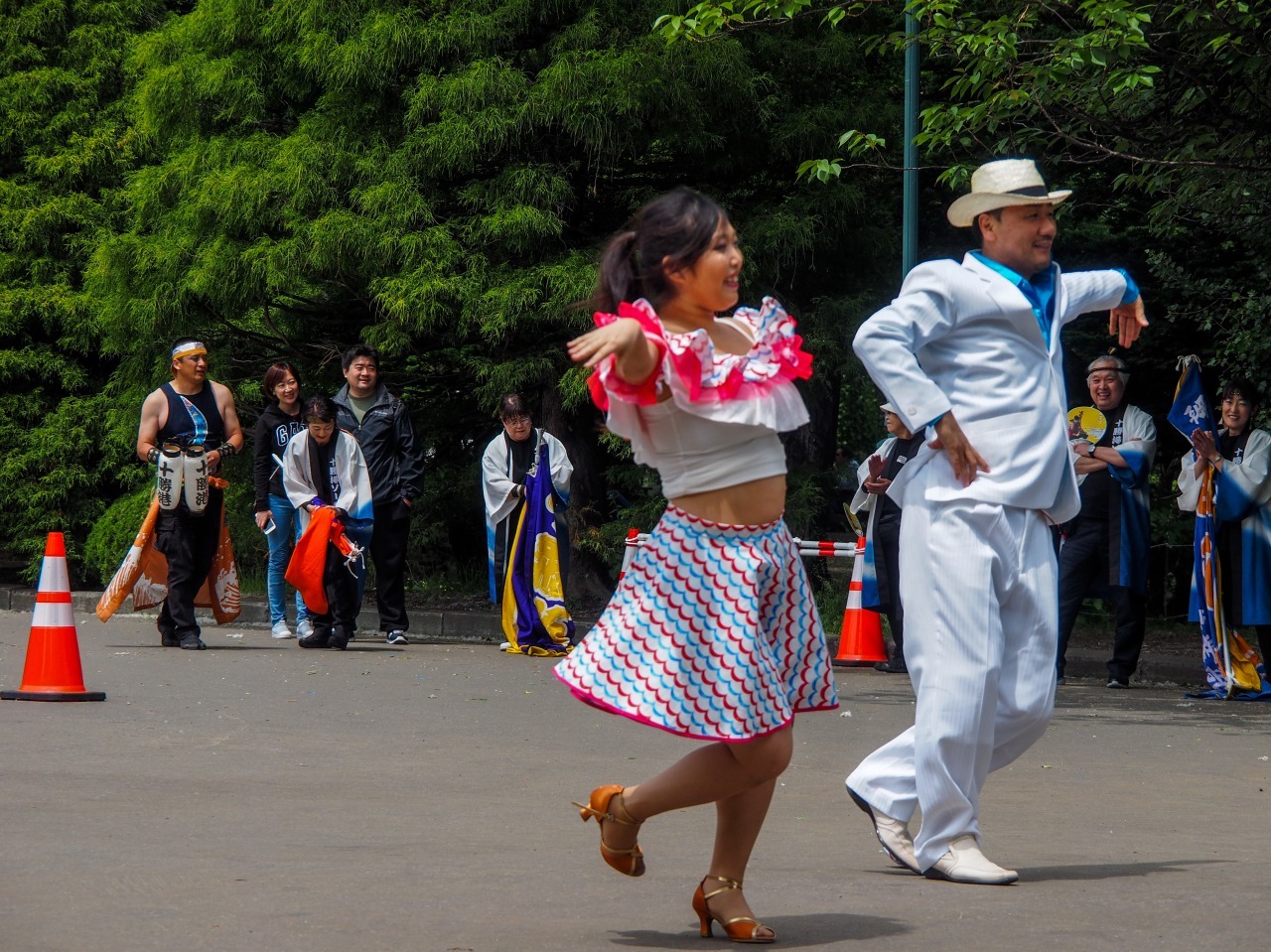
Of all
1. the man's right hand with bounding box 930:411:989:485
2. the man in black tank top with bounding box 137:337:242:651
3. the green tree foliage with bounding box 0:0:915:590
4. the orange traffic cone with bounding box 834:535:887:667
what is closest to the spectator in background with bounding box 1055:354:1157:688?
the orange traffic cone with bounding box 834:535:887:667

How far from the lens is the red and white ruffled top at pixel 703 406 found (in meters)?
4.46

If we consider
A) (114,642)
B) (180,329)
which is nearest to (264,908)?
(114,642)

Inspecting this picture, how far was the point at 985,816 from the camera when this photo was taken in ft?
21.7

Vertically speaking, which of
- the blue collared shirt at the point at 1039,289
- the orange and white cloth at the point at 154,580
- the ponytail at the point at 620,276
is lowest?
the orange and white cloth at the point at 154,580

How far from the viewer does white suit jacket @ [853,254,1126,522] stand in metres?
5.36

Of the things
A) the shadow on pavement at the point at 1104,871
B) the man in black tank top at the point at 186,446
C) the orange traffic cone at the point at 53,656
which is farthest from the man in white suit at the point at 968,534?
the man in black tank top at the point at 186,446

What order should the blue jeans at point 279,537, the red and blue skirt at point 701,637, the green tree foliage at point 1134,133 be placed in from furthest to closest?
the blue jeans at point 279,537 → the green tree foliage at point 1134,133 → the red and blue skirt at point 701,637

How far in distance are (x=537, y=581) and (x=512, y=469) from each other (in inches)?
33.5

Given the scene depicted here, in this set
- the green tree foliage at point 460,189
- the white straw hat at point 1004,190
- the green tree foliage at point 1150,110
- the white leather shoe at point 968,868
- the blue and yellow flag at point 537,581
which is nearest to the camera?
the white leather shoe at point 968,868

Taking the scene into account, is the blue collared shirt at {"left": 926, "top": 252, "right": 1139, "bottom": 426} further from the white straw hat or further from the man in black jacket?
the man in black jacket

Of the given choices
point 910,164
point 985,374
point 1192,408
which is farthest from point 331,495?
point 985,374

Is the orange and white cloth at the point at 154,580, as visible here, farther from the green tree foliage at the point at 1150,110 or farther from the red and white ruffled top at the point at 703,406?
the red and white ruffled top at the point at 703,406

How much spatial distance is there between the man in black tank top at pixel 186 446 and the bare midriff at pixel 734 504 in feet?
28.1

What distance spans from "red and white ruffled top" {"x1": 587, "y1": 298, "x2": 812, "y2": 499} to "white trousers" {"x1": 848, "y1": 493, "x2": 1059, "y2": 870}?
32.9 inches
